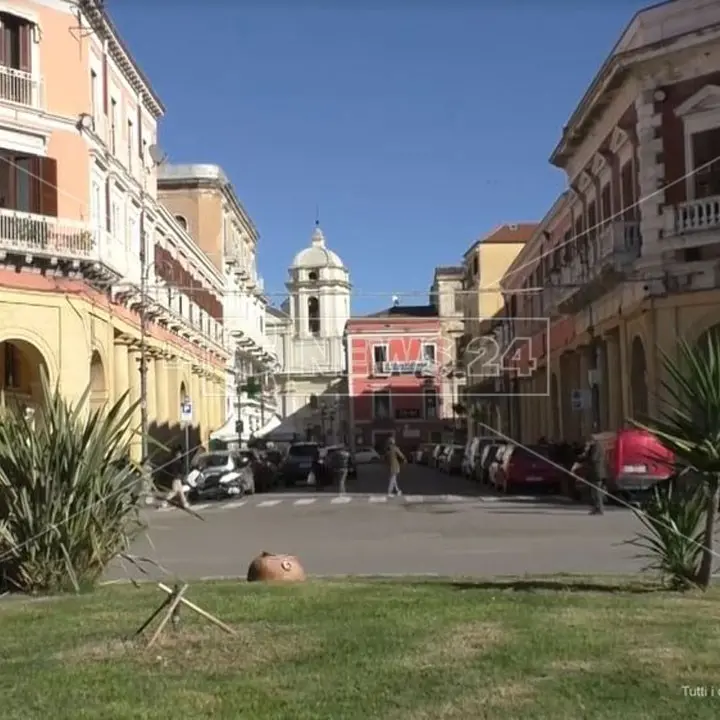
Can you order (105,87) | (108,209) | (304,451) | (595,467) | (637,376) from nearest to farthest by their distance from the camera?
(595,467)
(637,376)
(108,209)
(105,87)
(304,451)

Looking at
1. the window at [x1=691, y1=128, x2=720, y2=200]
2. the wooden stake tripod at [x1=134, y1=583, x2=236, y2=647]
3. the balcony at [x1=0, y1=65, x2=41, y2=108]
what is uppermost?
the balcony at [x1=0, y1=65, x2=41, y2=108]

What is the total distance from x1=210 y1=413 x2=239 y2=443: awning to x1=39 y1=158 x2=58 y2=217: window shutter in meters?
23.6

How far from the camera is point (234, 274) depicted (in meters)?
78.8

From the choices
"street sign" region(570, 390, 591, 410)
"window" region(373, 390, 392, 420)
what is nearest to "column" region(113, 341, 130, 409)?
"street sign" region(570, 390, 591, 410)

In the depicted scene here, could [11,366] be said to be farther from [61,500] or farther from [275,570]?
[275,570]

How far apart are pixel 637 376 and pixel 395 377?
165 feet

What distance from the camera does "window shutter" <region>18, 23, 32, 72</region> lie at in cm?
3403

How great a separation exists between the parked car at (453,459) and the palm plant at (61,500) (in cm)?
4309

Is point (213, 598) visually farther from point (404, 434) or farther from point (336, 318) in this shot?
point (404, 434)

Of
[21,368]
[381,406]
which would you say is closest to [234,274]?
[381,406]

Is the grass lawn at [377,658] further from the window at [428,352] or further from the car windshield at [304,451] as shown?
the window at [428,352]

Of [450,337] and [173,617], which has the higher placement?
[450,337]

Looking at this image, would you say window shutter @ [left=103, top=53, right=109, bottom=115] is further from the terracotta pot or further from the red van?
the terracotta pot

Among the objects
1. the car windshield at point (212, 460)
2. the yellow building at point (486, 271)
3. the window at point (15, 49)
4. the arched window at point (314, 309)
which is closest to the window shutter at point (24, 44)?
the window at point (15, 49)
